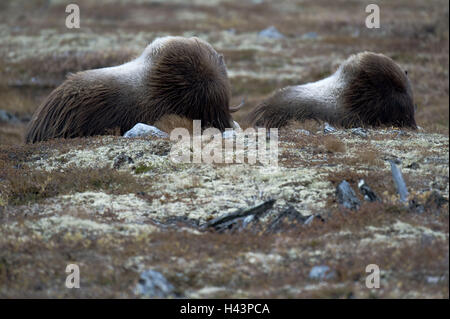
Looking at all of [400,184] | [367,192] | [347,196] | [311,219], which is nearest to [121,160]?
[311,219]

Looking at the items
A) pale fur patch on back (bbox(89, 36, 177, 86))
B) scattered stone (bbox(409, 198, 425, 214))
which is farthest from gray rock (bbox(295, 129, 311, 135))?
scattered stone (bbox(409, 198, 425, 214))

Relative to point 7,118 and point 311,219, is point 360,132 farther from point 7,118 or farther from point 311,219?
point 7,118

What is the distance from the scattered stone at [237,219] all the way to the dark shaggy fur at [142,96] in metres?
3.75

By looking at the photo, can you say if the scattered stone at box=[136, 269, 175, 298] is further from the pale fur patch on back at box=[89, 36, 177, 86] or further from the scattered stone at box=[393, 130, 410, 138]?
the pale fur patch on back at box=[89, 36, 177, 86]

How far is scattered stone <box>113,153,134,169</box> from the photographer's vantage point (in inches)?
313

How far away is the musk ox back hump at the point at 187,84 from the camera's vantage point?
983cm

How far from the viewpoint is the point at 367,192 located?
21.6 feet

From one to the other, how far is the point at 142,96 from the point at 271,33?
18975mm

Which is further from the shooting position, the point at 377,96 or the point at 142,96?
the point at 377,96

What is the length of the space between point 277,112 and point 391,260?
6.05 meters

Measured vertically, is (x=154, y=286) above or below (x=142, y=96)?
below

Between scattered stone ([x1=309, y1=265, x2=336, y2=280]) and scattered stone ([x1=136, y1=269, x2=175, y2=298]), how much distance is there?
1.21 meters

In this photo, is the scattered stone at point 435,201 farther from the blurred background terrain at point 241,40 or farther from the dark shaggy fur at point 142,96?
the blurred background terrain at point 241,40

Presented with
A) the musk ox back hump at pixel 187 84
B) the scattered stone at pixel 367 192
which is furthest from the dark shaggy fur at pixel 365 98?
the scattered stone at pixel 367 192
